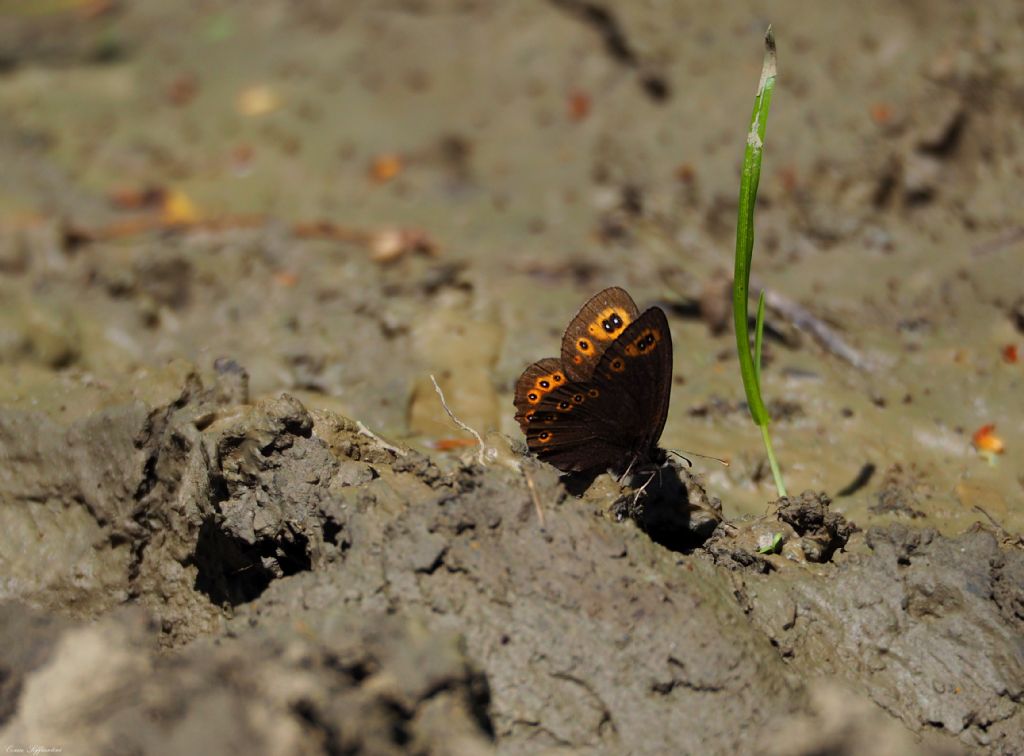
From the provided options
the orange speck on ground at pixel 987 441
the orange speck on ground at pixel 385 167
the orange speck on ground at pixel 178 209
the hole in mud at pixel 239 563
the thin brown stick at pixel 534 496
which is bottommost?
the orange speck on ground at pixel 178 209

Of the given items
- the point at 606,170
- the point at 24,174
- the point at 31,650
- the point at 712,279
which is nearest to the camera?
the point at 31,650

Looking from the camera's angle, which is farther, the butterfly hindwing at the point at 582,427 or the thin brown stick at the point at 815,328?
the thin brown stick at the point at 815,328

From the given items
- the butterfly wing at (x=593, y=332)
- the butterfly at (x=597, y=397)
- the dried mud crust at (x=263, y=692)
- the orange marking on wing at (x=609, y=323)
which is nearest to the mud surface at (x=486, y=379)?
the dried mud crust at (x=263, y=692)

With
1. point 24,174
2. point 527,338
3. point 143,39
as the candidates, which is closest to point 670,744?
point 527,338

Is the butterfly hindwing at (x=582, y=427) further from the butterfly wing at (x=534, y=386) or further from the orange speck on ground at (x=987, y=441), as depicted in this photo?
the orange speck on ground at (x=987, y=441)

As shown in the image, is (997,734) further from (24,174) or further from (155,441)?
(24,174)

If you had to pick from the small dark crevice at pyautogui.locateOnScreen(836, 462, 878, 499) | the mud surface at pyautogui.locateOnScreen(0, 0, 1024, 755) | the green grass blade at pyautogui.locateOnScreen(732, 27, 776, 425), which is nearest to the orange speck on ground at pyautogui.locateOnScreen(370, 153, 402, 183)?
the mud surface at pyautogui.locateOnScreen(0, 0, 1024, 755)
